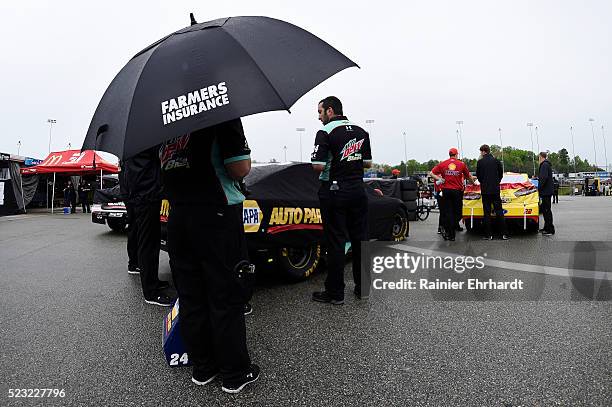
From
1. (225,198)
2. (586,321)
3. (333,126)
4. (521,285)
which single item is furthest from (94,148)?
(521,285)

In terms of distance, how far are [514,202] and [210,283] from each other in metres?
8.04

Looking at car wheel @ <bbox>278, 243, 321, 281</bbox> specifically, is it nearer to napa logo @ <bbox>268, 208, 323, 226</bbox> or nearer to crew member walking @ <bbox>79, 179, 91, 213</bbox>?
napa logo @ <bbox>268, 208, 323, 226</bbox>

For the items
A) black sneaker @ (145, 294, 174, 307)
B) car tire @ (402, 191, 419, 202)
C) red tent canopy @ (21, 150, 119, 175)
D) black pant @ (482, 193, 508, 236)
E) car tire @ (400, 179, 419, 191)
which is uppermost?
red tent canopy @ (21, 150, 119, 175)

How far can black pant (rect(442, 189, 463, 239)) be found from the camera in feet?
27.2

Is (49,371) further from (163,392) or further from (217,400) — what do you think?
(217,400)

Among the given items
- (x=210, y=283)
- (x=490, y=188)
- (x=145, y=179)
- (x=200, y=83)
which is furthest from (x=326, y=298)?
(x=490, y=188)

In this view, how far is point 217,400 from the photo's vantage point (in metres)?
2.32

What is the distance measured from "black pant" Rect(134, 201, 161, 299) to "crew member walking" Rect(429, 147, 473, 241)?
19.0 feet

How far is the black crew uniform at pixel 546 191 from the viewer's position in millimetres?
8844

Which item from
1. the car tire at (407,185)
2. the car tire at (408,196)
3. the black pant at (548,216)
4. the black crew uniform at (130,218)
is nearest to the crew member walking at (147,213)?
the black crew uniform at (130,218)

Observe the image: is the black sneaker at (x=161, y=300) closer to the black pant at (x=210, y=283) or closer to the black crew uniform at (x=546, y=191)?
the black pant at (x=210, y=283)

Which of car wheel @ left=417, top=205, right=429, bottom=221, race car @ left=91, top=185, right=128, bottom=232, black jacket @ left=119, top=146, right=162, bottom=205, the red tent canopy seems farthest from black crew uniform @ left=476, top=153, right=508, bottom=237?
the red tent canopy

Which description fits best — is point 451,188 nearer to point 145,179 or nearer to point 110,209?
point 145,179

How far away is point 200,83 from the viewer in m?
2.06
